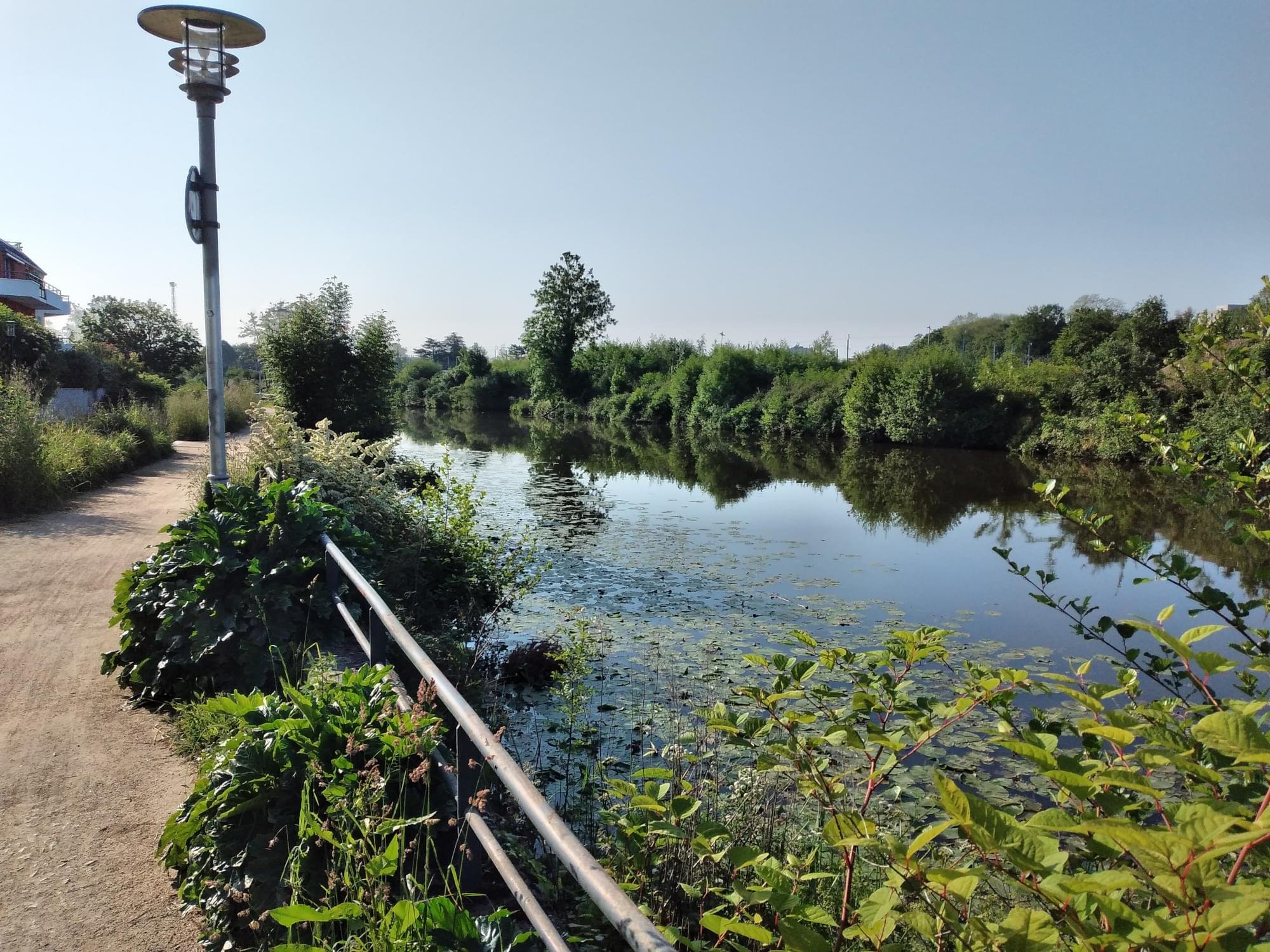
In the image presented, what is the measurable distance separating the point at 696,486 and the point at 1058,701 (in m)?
16.5

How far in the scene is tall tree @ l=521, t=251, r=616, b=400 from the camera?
64.4 metres

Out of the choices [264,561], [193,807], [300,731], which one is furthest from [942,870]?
[264,561]

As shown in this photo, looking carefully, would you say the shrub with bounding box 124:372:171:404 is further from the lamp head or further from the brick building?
the lamp head

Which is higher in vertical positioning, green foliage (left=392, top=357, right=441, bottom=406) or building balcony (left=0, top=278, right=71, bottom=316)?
building balcony (left=0, top=278, right=71, bottom=316)

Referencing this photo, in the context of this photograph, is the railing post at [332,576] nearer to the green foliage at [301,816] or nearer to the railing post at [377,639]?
the railing post at [377,639]

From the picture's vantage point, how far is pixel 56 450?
12297mm

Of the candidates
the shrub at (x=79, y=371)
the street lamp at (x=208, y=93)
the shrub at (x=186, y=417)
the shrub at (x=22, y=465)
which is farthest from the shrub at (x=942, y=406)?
the street lamp at (x=208, y=93)

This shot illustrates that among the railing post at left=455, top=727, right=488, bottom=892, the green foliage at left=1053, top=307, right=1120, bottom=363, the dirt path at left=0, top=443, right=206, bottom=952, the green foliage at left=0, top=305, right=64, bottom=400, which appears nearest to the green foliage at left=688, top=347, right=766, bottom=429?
the green foliage at left=1053, top=307, right=1120, bottom=363

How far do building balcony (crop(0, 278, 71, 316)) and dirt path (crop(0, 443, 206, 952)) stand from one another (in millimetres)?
38608

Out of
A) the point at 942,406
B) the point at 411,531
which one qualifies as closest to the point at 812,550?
the point at 411,531

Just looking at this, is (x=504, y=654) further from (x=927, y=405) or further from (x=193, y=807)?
(x=927, y=405)

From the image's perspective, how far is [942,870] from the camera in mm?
1246

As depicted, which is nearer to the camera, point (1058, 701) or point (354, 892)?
point (354, 892)

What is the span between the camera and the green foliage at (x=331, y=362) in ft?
57.3
